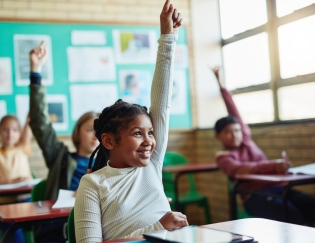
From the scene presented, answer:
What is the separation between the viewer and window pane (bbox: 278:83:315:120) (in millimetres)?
3961

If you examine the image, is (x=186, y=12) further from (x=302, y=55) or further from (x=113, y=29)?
(x=302, y=55)

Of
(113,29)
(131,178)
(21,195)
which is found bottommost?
(21,195)

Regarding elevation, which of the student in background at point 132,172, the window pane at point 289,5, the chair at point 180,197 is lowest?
the chair at point 180,197

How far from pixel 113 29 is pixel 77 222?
145 inches

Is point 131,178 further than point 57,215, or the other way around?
point 57,215

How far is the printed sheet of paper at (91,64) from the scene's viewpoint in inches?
188

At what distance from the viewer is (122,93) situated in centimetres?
493

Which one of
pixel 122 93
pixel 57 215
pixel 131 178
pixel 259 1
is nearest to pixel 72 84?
pixel 122 93

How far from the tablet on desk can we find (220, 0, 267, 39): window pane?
3.51m

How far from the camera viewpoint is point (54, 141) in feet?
9.41

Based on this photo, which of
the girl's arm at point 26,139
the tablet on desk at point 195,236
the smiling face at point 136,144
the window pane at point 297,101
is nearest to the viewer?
the tablet on desk at point 195,236

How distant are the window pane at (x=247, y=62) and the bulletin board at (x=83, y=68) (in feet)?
1.50

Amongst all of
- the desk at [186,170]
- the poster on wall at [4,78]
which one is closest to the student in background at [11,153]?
the poster on wall at [4,78]

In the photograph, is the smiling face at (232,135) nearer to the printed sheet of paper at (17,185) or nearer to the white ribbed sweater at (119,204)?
the printed sheet of paper at (17,185)
